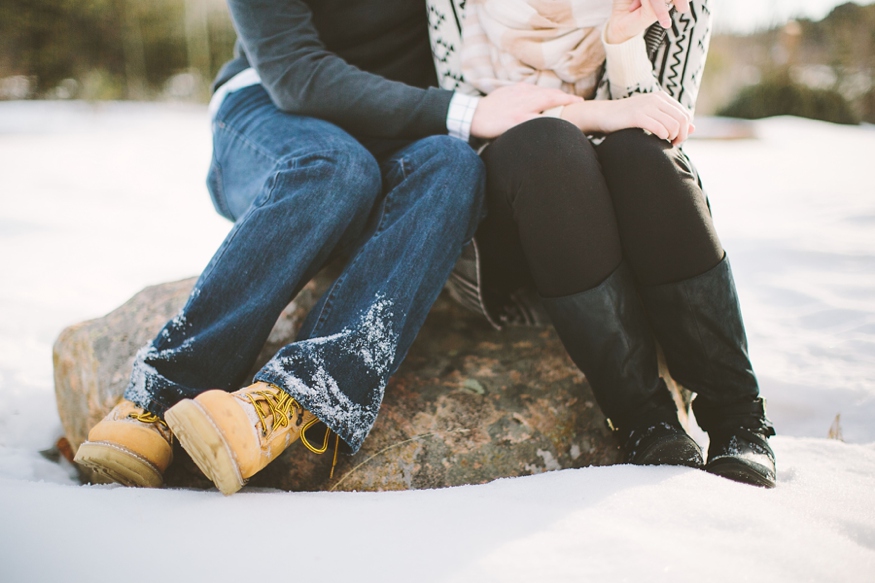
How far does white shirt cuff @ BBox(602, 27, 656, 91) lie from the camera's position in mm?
1160

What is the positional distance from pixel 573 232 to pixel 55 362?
1228 millimetres

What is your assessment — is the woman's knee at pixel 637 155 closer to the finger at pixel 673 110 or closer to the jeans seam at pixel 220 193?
the finger at pixel 673 110

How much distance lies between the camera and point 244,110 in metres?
1.34

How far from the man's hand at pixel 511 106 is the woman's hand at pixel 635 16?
0.48 ft

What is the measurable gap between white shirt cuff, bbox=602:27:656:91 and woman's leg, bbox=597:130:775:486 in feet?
0.61

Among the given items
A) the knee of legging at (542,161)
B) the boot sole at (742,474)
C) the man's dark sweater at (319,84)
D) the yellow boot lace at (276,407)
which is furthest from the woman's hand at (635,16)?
the yellow boot lace at (276,407)

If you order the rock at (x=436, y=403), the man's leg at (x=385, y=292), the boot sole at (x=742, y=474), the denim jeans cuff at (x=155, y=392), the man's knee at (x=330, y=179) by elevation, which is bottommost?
the rock at (x=436, y=403)

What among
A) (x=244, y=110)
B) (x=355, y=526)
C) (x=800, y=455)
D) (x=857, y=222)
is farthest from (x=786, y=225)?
(x=355, y=526)

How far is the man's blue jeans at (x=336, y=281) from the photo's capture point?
93cm

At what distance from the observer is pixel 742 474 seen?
3.12 ft

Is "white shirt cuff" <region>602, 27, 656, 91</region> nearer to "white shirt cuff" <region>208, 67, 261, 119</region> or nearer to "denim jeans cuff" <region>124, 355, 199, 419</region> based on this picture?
"white shirt cuff" <region>208, 67, 261, 119</region>

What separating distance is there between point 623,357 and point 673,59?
68 centimetres

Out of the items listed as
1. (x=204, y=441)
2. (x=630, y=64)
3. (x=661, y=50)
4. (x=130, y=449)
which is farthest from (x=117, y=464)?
(x=661, y=50)

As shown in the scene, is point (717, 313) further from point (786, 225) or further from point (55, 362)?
point (786, 225)
